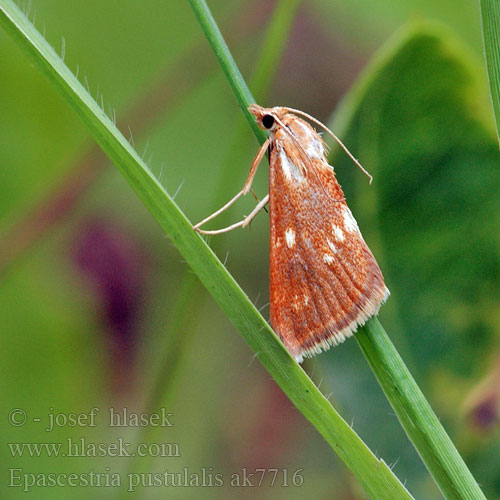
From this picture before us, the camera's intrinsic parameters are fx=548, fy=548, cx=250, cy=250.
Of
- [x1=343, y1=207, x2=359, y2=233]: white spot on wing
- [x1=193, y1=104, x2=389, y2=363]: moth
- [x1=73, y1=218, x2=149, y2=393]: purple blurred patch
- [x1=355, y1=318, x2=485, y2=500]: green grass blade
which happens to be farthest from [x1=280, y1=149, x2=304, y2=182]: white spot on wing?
[x1=73, y1=218, x2=149, y2=393]: purple blurred patch

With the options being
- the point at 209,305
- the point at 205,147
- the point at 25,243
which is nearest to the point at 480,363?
the point at 209,305

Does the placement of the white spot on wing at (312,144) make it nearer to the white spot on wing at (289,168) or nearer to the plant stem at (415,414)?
the white spot on wing at (289,168)

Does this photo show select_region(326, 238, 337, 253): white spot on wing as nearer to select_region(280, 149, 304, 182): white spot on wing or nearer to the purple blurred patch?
select_region(280, 149, 304, 182): white spot on wing

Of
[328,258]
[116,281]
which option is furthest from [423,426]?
[116,281]

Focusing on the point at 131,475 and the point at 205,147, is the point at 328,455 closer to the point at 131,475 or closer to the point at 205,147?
the point at 131,475

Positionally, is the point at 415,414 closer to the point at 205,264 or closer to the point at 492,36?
the point at 205,264

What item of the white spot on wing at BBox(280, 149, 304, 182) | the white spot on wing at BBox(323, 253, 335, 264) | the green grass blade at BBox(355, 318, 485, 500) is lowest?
the green grass blade at BBox(355, 318, 485, 500)
